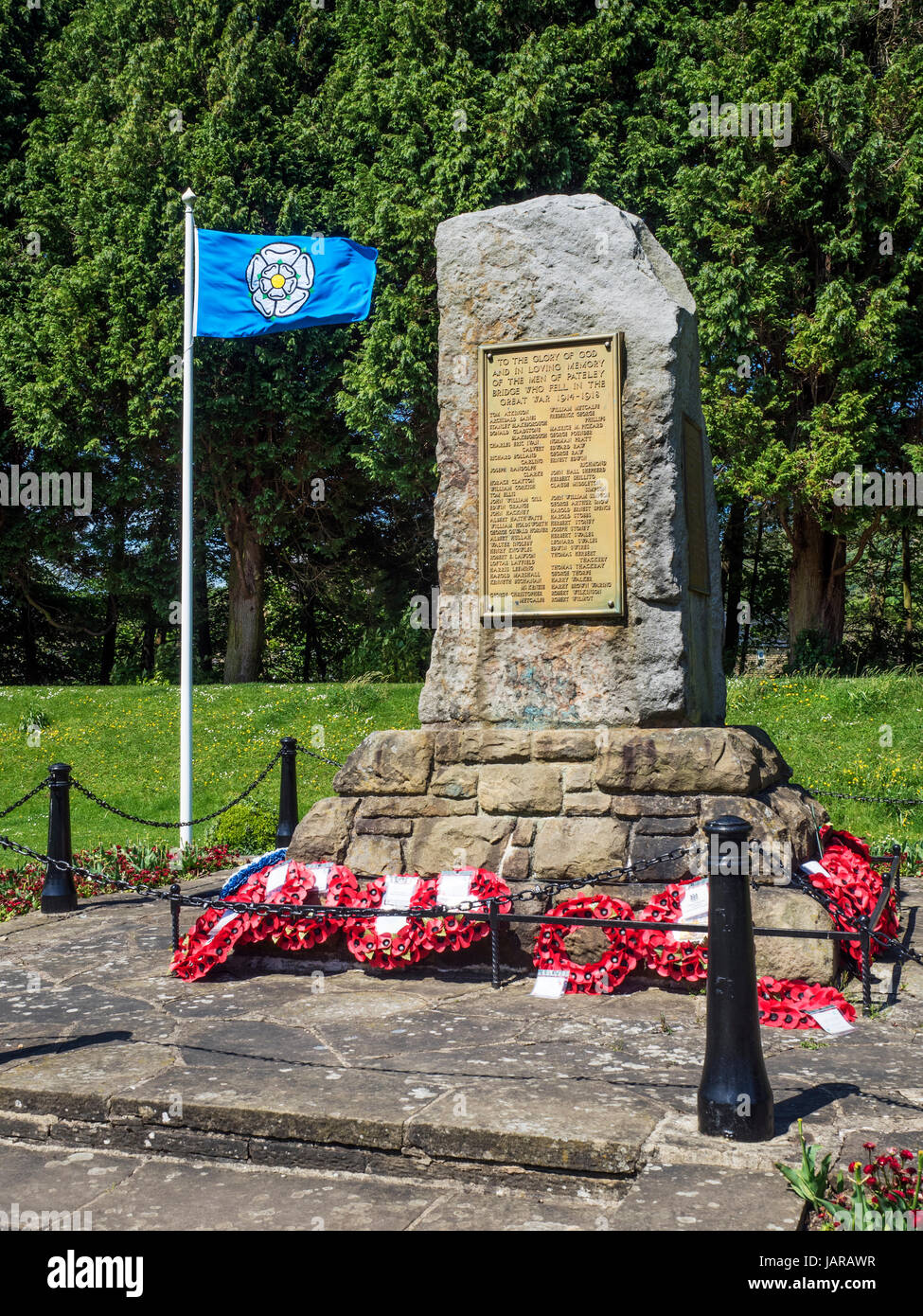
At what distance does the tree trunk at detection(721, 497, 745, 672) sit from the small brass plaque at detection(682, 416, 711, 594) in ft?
52.3

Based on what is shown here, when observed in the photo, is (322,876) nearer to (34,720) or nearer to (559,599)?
(559,599)

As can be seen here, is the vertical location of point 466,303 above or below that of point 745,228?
below

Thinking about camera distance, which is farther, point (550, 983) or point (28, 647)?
point (28, 647)

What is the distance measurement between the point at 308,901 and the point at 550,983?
1.40m

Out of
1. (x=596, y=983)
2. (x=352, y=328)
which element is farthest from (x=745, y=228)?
(x=596, y=983)

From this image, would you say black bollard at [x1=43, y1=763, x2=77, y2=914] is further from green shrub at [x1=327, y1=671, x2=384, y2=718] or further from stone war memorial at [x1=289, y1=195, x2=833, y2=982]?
green shrub at [x1=327, y1=671, x2=384, y2=718]

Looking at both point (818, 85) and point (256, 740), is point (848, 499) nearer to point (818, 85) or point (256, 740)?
point (818, 85)

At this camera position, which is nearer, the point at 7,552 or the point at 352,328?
the point at 352,328

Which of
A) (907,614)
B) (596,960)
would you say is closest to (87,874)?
(596,960)

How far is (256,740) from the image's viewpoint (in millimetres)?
14875

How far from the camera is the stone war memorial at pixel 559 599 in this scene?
5645 millimetres

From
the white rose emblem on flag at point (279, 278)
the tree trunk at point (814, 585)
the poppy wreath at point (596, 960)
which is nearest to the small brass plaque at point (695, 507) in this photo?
the poppy wreath at point (596, 960)

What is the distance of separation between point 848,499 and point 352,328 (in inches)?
365

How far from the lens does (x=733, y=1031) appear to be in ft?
10.8
